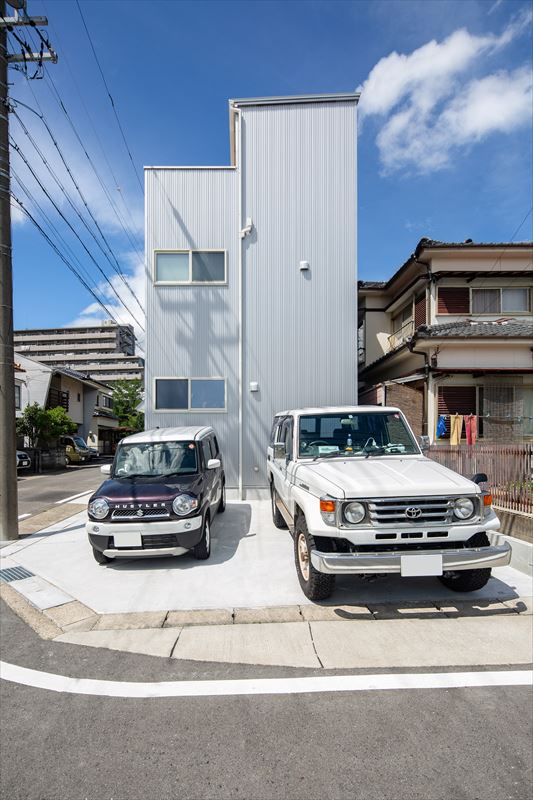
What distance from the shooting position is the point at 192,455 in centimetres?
596

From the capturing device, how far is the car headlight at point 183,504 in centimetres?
488

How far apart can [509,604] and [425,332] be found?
819cm

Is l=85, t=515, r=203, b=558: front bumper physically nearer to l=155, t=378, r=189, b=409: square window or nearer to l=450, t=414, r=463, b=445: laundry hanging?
l=155, t=378, r=189, b=409: square window

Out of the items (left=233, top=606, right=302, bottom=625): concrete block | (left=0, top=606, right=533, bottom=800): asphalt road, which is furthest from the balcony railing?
(left=0, top=606, right=533, bottom=800): asphalt road

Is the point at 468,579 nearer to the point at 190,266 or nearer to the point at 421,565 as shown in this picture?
the point at 421,565

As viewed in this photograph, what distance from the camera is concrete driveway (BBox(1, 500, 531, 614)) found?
162 inches

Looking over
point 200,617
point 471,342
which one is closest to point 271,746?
point 200,617

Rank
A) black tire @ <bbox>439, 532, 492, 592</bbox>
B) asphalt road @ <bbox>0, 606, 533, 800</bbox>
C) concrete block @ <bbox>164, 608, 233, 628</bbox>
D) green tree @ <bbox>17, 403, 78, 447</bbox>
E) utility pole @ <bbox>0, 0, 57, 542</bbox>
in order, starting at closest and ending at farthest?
asphalt road @ <bbox>0, 606, 533, 800</bbox>
concrete block @ <bbox>164, 608, 233, 628</bbox>
black tire @ <bbox>439, 532, 492, 592</bbox>
utility pole @ <bbox>0, 0, 57, 542</bbox>
green tree @ <bbox>17, 403, 78, 447</bbox>

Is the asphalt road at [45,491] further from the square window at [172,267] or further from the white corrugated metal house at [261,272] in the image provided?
the square window at [172,267]

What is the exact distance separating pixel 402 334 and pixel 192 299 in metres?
8.19

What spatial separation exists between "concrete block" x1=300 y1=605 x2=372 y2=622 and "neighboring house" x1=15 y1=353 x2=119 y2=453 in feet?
67.1

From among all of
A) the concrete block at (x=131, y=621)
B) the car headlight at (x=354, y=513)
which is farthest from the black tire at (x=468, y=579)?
the concrete block at (x=131, y=621)

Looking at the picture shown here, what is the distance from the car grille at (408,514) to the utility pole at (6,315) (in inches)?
216

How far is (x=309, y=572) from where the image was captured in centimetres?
399
